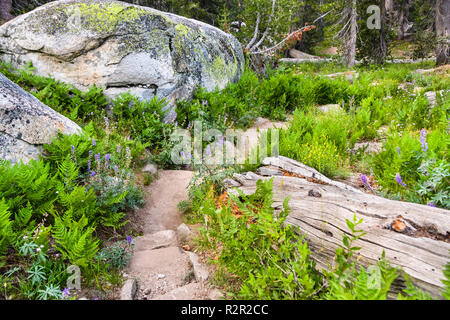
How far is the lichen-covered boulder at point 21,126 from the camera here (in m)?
3.70

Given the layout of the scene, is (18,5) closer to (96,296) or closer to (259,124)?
(259,124)

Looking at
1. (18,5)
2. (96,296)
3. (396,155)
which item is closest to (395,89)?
(396,155)

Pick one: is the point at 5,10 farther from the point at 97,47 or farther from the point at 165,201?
the point at 165,201

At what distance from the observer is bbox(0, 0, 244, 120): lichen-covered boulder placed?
623 centimetres

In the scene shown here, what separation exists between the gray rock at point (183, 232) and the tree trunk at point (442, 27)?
53.5 ft

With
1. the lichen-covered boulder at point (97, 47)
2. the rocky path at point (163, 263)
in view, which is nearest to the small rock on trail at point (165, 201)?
the rocky path at point (163, 263)

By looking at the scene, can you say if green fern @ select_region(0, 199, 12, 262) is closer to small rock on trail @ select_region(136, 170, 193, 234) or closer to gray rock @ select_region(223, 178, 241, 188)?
small rock on trail @ select_region(136, 170, 193, 234)

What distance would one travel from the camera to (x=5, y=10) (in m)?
12.2

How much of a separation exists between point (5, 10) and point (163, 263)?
14298 mm

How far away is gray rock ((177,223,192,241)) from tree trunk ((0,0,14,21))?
41.5 ft

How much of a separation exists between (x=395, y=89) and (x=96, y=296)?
9.23 metres

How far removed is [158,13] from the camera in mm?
6922

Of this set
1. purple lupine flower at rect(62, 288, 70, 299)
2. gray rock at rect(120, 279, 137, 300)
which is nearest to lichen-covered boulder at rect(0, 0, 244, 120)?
gray rock at rect(120, 279, 137, 300)

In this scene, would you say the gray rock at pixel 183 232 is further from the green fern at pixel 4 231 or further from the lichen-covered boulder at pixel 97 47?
the lichen-covered boulder at pixel 97 47
